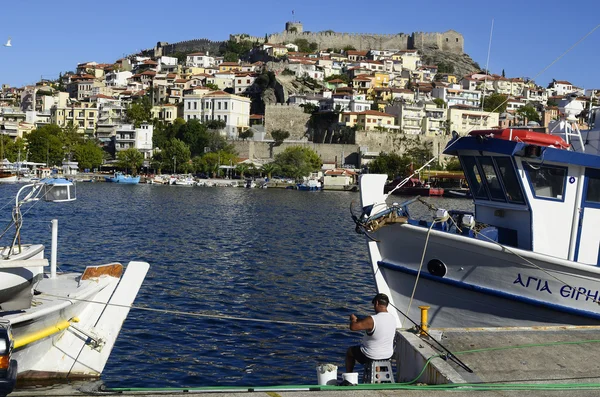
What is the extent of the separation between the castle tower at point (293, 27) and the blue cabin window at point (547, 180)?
156488 mm

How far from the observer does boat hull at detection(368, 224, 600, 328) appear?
11234 mm

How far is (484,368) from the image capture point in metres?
8.57

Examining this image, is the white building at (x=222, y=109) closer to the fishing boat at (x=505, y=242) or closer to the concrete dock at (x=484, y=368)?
the fishing boat at (x=505, y=242)

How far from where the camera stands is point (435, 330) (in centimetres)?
967

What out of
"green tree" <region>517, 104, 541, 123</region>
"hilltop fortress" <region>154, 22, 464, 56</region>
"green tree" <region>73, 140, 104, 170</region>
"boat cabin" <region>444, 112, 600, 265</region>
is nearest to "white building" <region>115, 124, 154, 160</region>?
"green tree" <region>73, 140, 104, 170</region>

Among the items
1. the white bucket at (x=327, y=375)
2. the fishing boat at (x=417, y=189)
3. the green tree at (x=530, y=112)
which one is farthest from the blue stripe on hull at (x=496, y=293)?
the green tree at (x=530, y=112)

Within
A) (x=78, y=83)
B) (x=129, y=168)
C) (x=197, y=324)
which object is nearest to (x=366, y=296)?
(x=197, y=324)

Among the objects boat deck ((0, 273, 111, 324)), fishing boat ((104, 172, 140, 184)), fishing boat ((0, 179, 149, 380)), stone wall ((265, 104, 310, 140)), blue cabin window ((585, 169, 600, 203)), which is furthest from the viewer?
stone wall ((265, 104, 310, 140))

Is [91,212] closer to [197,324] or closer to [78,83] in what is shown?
[197,324]

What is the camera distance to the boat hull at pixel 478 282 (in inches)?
442

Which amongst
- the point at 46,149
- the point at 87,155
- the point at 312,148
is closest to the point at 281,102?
the point at 312,148

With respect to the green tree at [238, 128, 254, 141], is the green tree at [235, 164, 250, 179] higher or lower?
lower

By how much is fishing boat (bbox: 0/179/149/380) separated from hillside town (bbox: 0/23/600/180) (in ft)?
273

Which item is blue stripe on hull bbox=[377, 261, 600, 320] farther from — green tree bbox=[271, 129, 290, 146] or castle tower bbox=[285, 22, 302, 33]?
castle tower bbox=[285, 22, 302, 33]
